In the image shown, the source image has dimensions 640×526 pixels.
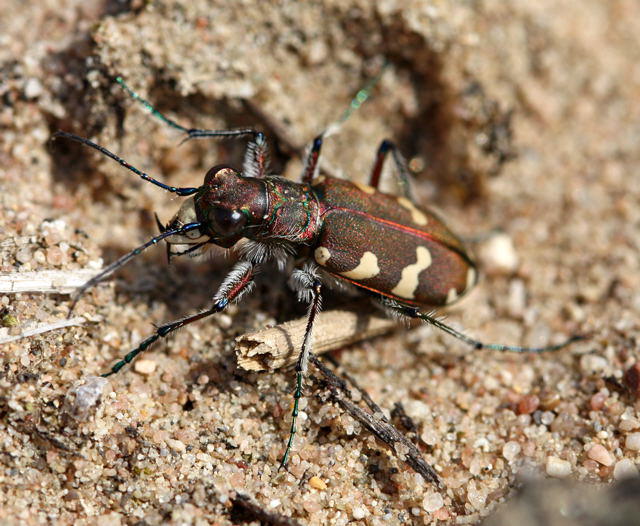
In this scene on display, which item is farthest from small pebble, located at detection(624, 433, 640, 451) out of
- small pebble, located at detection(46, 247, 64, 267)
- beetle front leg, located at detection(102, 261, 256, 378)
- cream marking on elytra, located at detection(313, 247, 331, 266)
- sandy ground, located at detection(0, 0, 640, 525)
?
small pebble, located at detection(46, 247, 64, 267)

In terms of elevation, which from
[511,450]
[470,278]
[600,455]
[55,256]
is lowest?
[511,450]

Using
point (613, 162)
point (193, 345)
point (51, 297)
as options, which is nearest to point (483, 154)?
point (613, 162)

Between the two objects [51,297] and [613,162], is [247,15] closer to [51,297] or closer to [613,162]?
[51,297]

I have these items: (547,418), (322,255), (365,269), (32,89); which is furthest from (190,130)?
(547,418)

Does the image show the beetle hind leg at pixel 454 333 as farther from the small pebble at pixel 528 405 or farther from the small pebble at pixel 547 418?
the small pebble at pixel 547 418

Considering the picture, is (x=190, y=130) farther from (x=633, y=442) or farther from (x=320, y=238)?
(x=633, y=442)

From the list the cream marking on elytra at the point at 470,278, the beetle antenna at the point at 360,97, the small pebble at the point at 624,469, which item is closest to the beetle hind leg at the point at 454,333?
the cream marking on elytra at the point at 470,278
